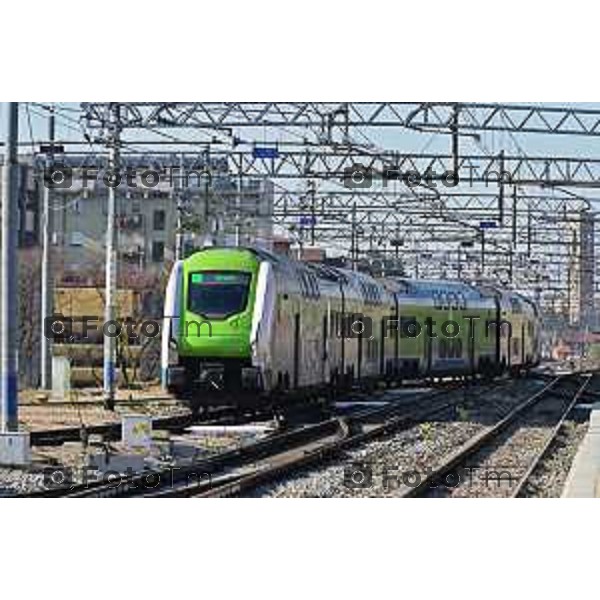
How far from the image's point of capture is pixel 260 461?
17.2 m

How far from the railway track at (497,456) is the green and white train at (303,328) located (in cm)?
279

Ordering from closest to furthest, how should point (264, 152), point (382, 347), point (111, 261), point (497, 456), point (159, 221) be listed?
1. point (497, 456)
2. point (111, 261)
3. point (159, 221)
4. point (264, 152)
5. point (382, 347)

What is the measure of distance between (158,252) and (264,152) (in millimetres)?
4787

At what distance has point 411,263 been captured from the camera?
159 feet

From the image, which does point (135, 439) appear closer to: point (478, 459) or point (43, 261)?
point (478, 459)

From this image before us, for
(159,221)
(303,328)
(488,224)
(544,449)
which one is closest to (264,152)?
(159,221)

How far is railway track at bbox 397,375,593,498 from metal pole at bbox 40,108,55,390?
5493 mm

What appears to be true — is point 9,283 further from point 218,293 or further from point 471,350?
point 471,350

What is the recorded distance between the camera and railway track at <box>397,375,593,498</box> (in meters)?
15.3

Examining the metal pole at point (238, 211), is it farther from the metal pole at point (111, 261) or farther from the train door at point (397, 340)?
the metal pole at point (111, 261)

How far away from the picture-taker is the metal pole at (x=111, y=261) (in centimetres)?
1948

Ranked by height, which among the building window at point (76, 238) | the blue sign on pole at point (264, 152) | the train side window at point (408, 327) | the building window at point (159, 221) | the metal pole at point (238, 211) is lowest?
the train side window at point (408, 327)

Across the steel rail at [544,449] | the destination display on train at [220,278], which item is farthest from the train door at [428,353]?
the destination display on train at [220,278]

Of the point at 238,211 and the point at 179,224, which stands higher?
the point at 238,211
